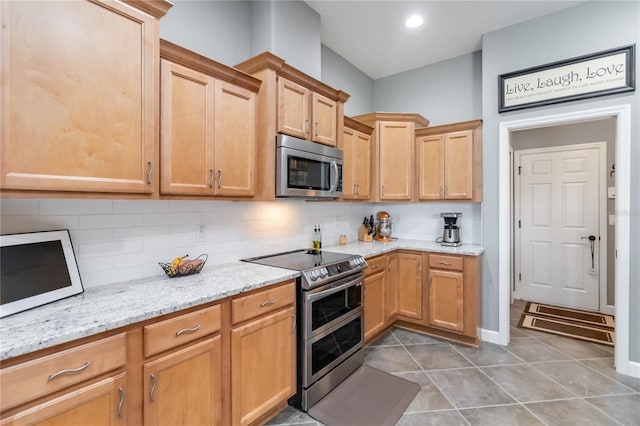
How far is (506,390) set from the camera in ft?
7.66

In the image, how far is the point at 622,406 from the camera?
2.13 meters

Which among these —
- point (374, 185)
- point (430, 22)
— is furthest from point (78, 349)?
point (430, 22)

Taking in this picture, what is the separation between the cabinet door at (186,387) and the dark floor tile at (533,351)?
2791 millimetres

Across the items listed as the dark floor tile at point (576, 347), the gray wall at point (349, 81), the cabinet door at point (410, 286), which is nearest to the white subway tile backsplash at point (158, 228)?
the cabinet door at point (410, 286)

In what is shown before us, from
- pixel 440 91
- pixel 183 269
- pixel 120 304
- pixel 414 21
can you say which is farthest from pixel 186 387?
pixel 440 91

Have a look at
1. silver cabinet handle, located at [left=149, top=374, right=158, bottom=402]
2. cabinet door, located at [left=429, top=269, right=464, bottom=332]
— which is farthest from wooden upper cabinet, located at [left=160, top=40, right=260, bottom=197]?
cabinet door, located at [left=429, top=269, right=464, bottom=332]

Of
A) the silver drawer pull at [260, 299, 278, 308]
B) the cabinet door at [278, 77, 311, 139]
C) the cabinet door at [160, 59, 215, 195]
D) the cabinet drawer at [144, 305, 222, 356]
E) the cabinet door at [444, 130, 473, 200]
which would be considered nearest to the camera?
the cabinet drawer at [144, 305, 222, 356]

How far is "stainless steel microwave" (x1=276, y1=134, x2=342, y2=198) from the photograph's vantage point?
7.47ft

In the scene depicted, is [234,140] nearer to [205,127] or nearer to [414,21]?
[205,127]

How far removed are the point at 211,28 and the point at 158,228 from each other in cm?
156

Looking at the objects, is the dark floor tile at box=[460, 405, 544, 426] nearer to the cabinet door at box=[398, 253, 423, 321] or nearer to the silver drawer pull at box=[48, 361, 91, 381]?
the cabinet door at box=[398, 253, 423, 321]

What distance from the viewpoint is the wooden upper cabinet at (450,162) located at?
3307 mm

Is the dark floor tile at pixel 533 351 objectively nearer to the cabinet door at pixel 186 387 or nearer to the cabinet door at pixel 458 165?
the cabinet door at pixel 458 165

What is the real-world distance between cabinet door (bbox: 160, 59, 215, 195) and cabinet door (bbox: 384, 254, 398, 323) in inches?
83.9
